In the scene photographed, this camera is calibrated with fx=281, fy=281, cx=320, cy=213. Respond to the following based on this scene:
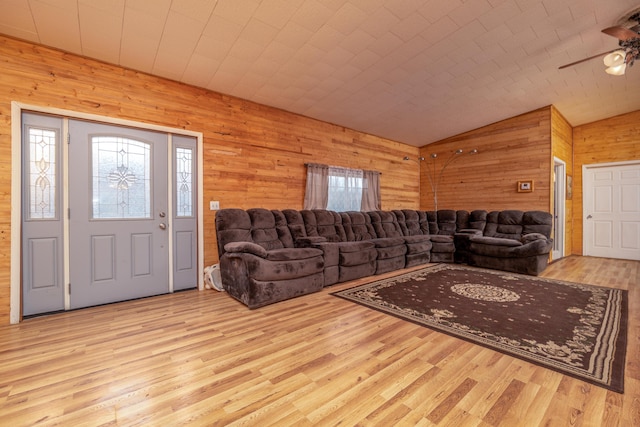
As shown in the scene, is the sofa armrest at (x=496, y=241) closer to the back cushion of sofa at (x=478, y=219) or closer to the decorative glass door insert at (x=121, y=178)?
the back cushion of sofa at (x=478, y=219)

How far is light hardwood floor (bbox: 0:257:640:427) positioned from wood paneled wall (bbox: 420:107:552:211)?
341cm

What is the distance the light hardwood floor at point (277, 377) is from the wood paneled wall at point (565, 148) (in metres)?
4.04

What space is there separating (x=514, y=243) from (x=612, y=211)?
11.7ft

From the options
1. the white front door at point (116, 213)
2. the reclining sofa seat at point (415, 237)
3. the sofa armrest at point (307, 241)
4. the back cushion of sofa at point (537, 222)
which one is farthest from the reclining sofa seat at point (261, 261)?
the back cushion of sofa at point (537, 222)

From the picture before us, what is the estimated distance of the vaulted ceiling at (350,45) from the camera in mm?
2477

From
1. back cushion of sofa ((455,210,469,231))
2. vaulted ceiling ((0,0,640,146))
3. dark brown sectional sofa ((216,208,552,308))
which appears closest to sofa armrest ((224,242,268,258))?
dark brown sectional sofa ((216,208,552,308))

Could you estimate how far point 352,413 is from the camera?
142cm

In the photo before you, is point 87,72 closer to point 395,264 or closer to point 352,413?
point 352,413

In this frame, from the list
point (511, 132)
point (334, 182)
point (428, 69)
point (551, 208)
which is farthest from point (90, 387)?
point (511, 132)

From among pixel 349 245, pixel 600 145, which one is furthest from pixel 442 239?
pixel 600 145

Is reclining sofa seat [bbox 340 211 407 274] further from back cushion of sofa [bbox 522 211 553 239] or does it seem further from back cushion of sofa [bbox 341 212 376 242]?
back cushion of sofa [bbox 522 211 553 239]

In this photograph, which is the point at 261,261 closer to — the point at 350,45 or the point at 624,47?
the point at 350,45

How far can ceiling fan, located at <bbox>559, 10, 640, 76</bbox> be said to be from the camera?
2764 mm

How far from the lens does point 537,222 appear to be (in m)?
4.88
